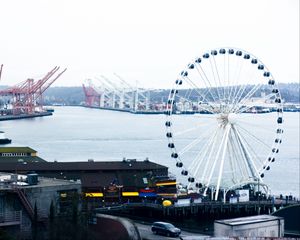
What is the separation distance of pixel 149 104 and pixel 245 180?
5887 centimetres

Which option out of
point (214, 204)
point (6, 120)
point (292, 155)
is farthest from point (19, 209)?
point (6, 120)

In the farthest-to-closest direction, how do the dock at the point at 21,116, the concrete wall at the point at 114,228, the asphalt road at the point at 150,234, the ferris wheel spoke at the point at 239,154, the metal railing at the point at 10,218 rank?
the dock at the point at 21,116 → the ferris wheel spoke at the point at 239,154 → the asphalt road at the point at 150,234 → the concrete wall at the point at 114,228 → the metal railing at the point at 10,218

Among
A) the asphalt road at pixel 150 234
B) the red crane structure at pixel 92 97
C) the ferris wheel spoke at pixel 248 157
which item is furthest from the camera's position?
the red crane structure at pixel 92 97

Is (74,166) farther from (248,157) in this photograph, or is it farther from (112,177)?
(248,157)

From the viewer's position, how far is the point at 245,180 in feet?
42.6

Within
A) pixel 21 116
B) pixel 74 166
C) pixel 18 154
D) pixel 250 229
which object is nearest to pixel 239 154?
pixel 74 166

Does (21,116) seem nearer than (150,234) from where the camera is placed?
No

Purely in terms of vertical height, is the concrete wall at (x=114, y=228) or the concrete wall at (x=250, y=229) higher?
the concrete wall at (x=114, y=228)

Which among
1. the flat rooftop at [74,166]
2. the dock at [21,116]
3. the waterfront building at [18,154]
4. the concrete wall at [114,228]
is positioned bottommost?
the concrete wall at [114,228]

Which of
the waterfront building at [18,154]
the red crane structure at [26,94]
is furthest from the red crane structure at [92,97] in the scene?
the waterfront building at [18,154]

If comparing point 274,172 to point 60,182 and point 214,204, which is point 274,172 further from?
point 60,182

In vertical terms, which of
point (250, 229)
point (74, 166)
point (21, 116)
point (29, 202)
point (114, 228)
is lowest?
point (250, 229)

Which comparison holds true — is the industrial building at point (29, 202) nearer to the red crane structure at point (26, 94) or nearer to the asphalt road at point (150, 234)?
the asphalt road at point (150, 234)

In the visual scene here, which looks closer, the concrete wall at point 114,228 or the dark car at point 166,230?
the concrete wall at point 114,228
